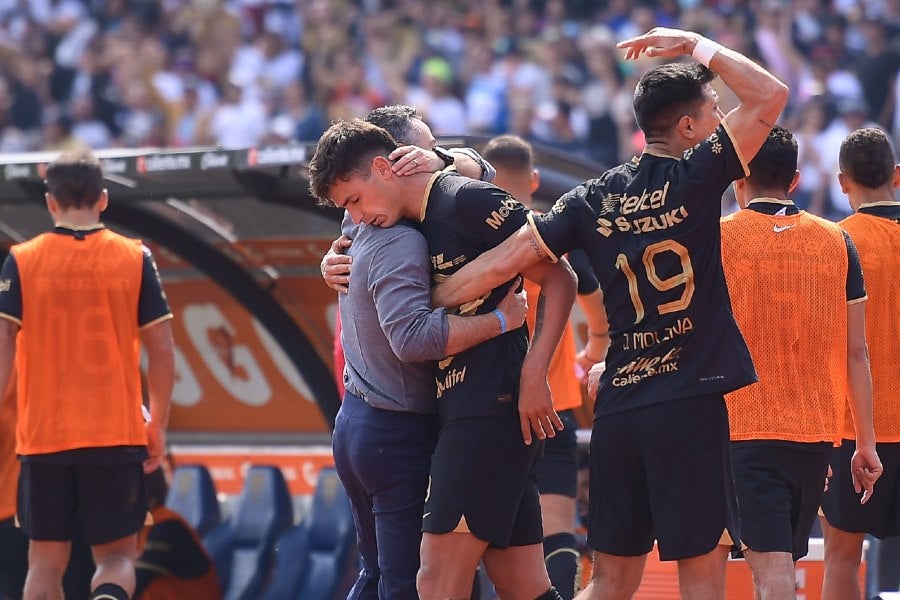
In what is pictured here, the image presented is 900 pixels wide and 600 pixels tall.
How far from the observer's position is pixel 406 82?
16.1m

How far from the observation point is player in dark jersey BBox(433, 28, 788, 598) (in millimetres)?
4270

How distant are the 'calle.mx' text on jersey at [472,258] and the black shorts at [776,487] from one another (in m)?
0.97

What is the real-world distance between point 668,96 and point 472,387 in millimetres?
1100

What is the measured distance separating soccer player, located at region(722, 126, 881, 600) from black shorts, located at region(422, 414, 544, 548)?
0.93 meters

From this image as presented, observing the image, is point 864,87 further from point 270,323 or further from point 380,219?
point 380,219

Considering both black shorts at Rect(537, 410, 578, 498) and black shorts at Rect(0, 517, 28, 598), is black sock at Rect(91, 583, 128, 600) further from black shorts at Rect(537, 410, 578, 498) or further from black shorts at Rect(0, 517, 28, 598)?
black shorts at Rect(537, 410, 578, 498)

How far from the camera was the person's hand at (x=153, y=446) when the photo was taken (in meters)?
6.41

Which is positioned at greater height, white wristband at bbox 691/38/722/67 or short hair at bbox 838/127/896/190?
white wristband at bbox 691/38/722/67

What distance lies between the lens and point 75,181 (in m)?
6.29

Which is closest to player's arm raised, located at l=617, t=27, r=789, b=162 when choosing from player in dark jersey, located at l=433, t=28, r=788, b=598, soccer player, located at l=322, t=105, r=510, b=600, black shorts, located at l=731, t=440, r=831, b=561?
player in dark jersey, located at l=433, t=28, r=788, b=598

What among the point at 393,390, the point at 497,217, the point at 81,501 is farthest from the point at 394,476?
the point at 81,501

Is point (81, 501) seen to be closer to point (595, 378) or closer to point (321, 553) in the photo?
point (321, 553)

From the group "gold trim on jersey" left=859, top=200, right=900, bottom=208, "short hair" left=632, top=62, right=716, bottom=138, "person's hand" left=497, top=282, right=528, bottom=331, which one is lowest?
"person's hand" left=497, top=282, right=528, bottom=331

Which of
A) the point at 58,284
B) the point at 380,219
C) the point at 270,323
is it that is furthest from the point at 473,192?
the point at 270,323
